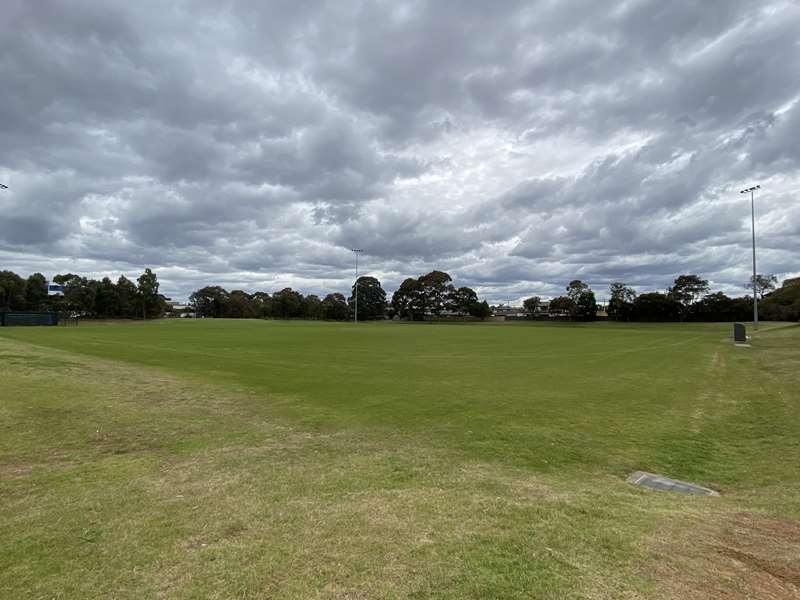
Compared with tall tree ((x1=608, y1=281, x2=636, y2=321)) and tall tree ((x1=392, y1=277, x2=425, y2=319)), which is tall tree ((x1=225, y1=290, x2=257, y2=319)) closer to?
tall tree ((x1=392, y1=277, x2=425, y2=319))

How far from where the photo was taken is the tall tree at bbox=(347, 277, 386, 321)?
552 feet

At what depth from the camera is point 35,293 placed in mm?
116188

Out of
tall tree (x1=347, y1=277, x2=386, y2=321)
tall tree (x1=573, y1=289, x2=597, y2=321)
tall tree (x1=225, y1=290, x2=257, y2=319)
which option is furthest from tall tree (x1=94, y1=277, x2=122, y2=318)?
tall tree (x1=573, y1=289, x2=597, y2=321)

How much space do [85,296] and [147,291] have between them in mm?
14644

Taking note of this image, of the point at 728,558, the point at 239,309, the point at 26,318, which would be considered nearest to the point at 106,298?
the point at 26,318

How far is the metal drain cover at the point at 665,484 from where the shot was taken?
6915 millimetres

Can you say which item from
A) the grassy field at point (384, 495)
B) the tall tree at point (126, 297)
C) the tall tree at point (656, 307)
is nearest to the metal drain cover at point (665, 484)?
the grassy field at point (384, 495)

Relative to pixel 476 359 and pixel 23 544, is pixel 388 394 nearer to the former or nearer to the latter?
pixel 23 544

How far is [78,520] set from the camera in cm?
501

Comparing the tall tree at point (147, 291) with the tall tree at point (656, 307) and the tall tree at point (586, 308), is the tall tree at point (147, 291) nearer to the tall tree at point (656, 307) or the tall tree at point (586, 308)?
the tall tree at point (586, 308)

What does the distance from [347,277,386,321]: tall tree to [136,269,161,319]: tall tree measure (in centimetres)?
6623

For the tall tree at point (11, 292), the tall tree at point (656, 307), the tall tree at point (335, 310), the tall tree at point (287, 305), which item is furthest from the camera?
the tall tree at point (335, 310)

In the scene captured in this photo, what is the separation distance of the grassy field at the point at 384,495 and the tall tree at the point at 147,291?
119 m

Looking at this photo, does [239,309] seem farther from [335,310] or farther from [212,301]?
[335,310]
